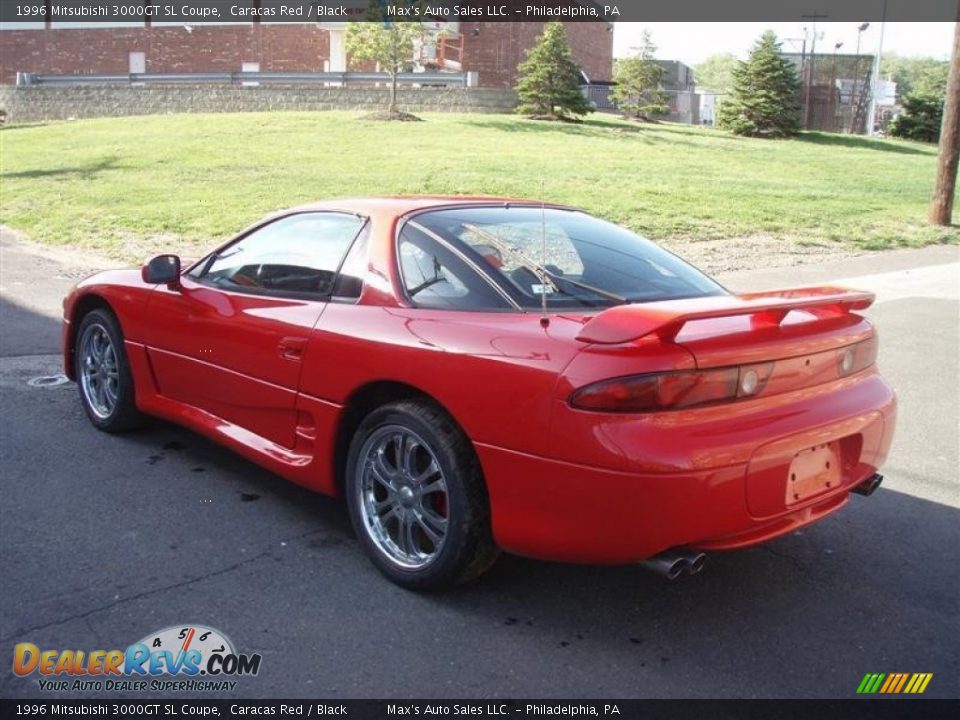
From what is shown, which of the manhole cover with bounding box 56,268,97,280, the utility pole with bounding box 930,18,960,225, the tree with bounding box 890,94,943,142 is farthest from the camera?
the tree with bounding box 890,94,943,142

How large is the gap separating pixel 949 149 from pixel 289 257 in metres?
17.1

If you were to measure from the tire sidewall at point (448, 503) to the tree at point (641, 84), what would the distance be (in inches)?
1277

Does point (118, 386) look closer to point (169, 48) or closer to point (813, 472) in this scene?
point (813, 472)

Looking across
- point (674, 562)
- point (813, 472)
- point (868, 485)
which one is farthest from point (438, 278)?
point (868, 485)

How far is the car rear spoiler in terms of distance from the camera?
312 cm

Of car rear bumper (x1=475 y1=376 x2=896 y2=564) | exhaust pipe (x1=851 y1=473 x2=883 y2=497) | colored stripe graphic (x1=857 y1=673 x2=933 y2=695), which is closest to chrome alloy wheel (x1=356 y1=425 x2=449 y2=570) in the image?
car rear bumper (x1=475 y1=376 x2=896 y2=564)

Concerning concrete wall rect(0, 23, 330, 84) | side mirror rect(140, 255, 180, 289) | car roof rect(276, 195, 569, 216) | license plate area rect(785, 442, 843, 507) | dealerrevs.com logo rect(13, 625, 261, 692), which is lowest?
dealerrevs.com logo rect(13, 625, 261, 692)

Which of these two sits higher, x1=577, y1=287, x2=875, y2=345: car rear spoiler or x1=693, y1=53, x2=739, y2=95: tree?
x1=693, y1=53, x2=739, y2=95: tree

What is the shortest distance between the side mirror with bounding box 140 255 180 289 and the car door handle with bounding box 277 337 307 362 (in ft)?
3.46

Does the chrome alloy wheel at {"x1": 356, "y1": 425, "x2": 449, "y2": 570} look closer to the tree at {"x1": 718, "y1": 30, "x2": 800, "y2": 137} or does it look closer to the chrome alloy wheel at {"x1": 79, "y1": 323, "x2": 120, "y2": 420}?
the chrome alloy wheel at {"x1": 79, "y1": 323, "x2": 120, "y2": 420}

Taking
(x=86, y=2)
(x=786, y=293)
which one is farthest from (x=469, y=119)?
(x=86, y=2)

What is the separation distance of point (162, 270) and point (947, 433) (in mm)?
4747

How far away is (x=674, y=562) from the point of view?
3.12m

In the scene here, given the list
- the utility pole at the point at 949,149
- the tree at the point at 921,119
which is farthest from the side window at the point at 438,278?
the tree at the point at 921,119
